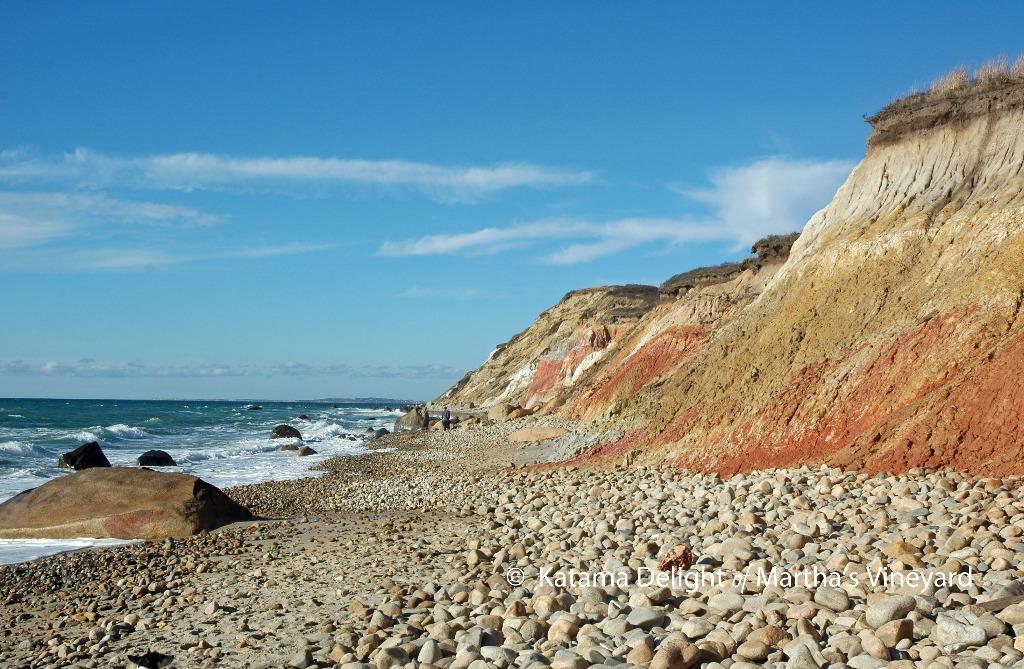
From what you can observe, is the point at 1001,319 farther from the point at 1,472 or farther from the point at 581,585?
the point at 1,472

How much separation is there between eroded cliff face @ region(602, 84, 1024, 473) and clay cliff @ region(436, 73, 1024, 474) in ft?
0.11

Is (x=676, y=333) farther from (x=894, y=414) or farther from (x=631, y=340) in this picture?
(x=894, y=414)

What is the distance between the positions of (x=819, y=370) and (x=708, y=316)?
16.6 meters

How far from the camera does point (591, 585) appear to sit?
26.3 ft

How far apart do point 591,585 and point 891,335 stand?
9164mm

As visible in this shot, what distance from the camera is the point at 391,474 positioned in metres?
24.3

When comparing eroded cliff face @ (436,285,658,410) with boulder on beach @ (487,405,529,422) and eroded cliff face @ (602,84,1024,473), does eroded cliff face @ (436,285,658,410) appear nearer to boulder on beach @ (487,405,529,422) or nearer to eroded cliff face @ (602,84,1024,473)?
boulder on beach @ (487,405,529,422)

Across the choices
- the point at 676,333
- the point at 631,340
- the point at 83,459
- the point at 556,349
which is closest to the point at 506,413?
the point at 631,340

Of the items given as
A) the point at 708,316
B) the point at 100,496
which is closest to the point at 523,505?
the point at 100,496

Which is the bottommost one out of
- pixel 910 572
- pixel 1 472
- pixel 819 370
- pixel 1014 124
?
pixel 1 472

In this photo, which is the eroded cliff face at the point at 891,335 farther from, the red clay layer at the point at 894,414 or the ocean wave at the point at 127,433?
the ocean wave at the point at 127,433

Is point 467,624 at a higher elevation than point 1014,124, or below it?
below

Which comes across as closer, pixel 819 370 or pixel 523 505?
pixel 523 505

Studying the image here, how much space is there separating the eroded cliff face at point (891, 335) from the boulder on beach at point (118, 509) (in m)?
9.04
